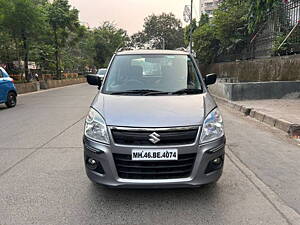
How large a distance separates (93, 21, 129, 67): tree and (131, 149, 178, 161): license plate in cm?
5632

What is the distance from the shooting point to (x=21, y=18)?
63.8ft

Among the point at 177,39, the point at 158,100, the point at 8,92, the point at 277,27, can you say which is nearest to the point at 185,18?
the point at 277,27

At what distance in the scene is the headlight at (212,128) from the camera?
129 inches

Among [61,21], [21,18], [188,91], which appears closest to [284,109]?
[188,91]

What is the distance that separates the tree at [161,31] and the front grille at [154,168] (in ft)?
239

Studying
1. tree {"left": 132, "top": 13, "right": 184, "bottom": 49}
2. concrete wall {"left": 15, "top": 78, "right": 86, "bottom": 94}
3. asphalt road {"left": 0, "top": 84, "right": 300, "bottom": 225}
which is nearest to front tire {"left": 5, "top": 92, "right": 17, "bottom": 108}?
asphalt road {"left": 0, "top": 84, "right": 300, "bottom": 225}

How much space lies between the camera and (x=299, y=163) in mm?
4926

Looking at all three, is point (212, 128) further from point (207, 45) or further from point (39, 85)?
point (39, 85)

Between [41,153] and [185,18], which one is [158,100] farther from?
[185,18]

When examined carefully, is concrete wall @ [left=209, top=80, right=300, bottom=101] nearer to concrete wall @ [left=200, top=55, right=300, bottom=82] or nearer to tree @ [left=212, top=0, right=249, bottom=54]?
concrete wall @ [left=200, top=55, right=300, bottom=82]

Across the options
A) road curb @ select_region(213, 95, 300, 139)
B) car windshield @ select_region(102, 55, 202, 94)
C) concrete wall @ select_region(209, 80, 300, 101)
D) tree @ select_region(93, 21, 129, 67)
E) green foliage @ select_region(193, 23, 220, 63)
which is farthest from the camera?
tree @ select_region(93, 21, 129, 67)

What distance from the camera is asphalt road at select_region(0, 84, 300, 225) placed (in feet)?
10.3

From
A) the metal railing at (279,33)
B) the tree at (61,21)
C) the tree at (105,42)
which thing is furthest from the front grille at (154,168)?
the tree at (105,42)

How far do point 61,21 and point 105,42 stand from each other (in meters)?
30.7
